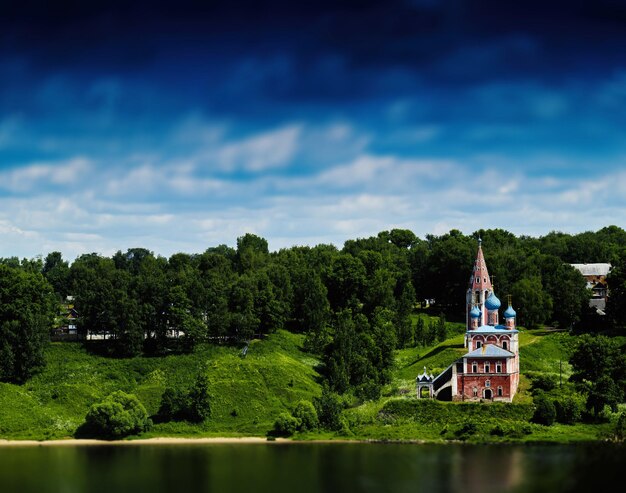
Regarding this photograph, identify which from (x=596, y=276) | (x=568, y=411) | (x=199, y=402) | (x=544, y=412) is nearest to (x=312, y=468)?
(x=199, y=402)

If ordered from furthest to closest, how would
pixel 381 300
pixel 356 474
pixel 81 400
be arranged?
pixel 381 300, pixel 81 400, pixel 356 474

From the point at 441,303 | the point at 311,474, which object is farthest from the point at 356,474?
the point at 441,303

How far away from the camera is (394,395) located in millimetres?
70562

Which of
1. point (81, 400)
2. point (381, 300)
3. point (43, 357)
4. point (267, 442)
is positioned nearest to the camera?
point (267, 442)

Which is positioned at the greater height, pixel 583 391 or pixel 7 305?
pixel 7 305

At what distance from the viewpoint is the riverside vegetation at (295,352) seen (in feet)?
207

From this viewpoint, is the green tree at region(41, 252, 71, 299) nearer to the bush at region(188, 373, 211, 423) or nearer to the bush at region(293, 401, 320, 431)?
the bush at region(188, 373, 211, 423)

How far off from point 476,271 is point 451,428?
22.1 metres

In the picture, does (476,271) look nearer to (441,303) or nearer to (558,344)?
(558,344)

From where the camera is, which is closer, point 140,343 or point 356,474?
point 356,474

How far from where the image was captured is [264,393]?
6969 cm

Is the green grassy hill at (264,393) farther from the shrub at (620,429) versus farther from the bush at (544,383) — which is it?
the shrub at (620,429)

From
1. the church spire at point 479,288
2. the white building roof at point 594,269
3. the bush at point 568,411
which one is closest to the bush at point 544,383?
the bush at point 568,411

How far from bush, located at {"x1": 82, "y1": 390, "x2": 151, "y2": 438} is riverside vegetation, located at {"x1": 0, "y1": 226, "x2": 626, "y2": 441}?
0.11 metres
